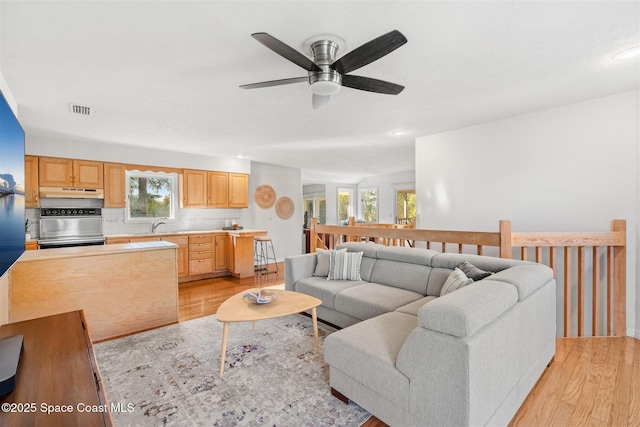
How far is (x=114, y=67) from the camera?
2.37 metres

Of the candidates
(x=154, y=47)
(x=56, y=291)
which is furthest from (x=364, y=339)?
(x=56, y=291)

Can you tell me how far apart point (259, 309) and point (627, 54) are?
137 inches

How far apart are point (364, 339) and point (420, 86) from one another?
2268mm

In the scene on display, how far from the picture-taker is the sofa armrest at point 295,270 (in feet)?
12.0

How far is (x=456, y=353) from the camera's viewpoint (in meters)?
1.41

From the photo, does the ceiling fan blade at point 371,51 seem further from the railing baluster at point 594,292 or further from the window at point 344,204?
the window at point 344,204

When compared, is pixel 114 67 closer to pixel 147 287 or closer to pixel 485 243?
pixel 147 287

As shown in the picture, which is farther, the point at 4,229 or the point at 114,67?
the point at 114,67

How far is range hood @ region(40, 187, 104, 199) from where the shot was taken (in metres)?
4.45

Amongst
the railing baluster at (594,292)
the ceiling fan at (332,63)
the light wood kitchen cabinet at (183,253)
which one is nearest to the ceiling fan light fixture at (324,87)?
the ceiling fan at (332,63)

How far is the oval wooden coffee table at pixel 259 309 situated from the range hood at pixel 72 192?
3.67 meters

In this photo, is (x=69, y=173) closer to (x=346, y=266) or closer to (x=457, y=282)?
(x=346, y=266)

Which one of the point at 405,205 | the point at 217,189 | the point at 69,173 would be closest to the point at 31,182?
the point at 69,173

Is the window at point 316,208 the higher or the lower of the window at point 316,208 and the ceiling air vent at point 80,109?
the lower
